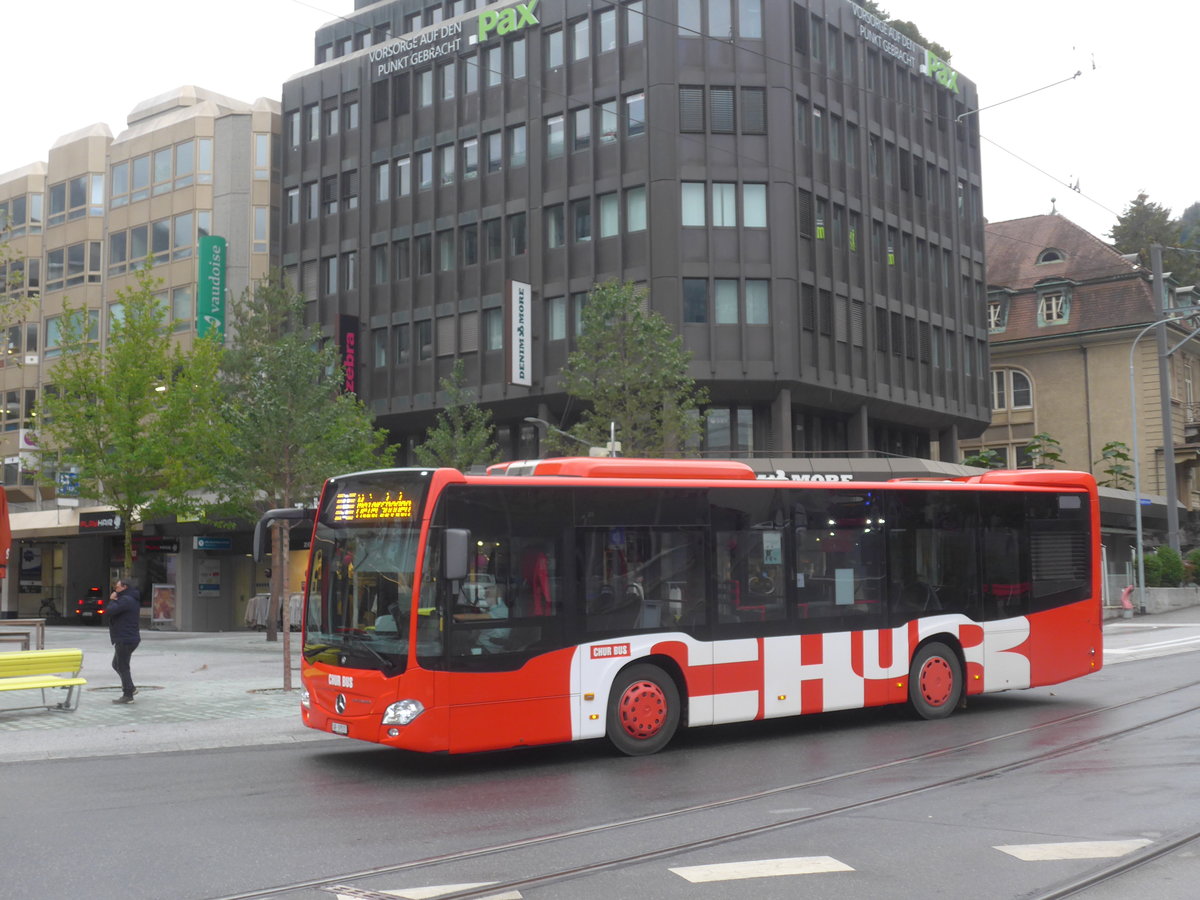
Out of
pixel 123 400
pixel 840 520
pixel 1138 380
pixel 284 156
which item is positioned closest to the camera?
pixel 840 520

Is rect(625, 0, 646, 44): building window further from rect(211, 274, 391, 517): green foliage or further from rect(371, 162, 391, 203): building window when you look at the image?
rect(211, 274, 391, 517): green foliage

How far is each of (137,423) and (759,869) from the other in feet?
101

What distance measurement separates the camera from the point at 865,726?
14266 mm

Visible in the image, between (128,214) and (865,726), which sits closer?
(865,726)

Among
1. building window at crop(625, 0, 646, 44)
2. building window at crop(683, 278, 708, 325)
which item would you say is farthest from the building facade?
building window at crop(683, 278, 708, 325)

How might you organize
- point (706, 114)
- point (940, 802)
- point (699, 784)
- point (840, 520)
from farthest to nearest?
point (706, 114) < point (840, 520) < point (699, 784) < point (940, 802)

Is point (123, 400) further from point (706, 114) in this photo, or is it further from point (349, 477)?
point (349, 477)

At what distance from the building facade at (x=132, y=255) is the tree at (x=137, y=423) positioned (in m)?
9.02

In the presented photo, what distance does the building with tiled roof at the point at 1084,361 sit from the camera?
57625 millimetres

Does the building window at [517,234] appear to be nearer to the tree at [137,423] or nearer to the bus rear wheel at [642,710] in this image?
the tree at [137,423]

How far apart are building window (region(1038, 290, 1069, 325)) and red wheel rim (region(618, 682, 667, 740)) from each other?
170ft

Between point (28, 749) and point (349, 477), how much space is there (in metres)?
4.30

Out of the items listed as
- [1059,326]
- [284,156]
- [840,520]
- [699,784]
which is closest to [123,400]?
[284,156]

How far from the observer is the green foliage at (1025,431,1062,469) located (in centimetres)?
5109
